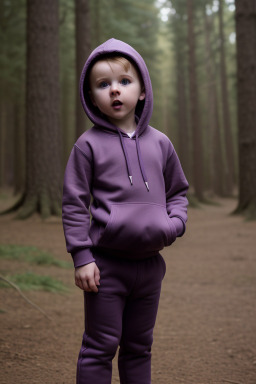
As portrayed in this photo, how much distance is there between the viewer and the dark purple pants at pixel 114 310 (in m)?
2.56

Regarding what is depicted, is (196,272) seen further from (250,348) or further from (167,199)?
(167,199)

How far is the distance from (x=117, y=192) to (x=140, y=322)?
28.9 inches

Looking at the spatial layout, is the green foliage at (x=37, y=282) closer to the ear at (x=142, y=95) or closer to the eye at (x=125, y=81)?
the ear at (x=142, y=95)

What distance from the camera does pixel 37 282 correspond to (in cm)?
646

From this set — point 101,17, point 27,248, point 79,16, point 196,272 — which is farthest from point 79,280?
point 101,17

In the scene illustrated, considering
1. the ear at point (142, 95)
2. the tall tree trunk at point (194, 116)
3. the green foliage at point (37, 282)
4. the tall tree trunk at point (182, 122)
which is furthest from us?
the tall tree trunk at point (182, 122)

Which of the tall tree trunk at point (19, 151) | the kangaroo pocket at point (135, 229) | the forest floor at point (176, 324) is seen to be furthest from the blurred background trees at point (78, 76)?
the kangaroo pocket at point (135, 229)

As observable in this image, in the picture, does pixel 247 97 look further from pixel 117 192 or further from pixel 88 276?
pixel 88 276

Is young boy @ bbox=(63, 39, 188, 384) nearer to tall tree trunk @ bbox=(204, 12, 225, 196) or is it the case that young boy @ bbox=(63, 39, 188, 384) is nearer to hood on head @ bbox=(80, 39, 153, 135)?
hood on head @ bbox=(80, 39, 153, 135)

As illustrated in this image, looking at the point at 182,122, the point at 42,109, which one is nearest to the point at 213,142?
the point at 182,122

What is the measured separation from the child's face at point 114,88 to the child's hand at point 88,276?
0.80 m

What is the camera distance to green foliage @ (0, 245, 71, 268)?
7711 mm

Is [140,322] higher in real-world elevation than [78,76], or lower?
lower

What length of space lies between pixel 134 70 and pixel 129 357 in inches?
62.2
